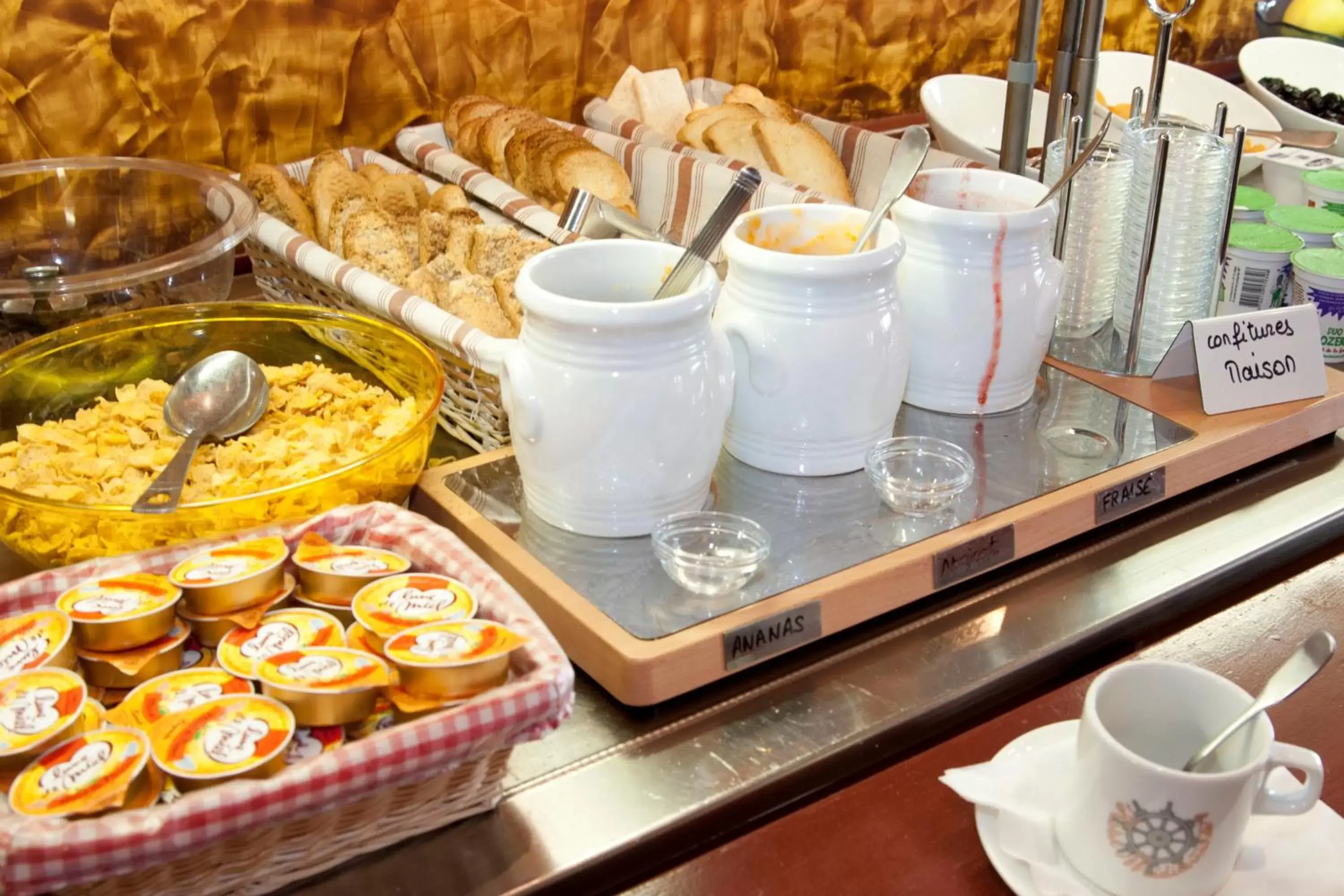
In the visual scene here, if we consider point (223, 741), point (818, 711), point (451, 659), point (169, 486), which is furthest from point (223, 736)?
point (818, 711)

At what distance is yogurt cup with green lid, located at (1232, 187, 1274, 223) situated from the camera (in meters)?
1.46

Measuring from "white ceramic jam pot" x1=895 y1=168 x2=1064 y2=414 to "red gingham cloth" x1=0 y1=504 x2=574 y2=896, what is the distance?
1.46ft

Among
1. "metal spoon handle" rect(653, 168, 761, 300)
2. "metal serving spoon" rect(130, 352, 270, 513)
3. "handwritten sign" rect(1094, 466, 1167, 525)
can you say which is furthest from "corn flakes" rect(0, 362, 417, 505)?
"handwritten sign" rect(1094, 466, 1167, 525)

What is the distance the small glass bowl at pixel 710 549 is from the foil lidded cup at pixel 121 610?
1.05ft

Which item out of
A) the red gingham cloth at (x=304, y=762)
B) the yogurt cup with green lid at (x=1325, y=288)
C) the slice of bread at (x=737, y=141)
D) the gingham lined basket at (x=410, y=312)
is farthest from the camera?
the slice of bread at (x=737, y=141)

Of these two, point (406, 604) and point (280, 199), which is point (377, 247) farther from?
point (406, 604)

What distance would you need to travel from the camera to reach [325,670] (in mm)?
676

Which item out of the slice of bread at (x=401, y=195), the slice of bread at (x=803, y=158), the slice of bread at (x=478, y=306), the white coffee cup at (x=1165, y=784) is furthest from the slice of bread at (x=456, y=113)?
the white coffee cup at (x=1165, y=784)

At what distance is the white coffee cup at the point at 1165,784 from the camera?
2.04 ft

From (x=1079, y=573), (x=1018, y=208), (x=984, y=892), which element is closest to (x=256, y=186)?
(x=1018, y=208)

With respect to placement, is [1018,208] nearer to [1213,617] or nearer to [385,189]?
[1213,617]

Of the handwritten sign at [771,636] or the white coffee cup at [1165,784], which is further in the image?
the handwritten sign at [771,636]

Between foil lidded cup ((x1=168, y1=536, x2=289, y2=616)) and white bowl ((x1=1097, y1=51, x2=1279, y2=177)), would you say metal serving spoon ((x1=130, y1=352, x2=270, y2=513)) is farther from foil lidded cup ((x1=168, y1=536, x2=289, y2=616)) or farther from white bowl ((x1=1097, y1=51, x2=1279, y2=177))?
white bowl ((x1=1097, y1=51, x2=1279, y2=177))

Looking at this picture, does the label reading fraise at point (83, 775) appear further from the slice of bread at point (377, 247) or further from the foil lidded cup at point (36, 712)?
the slice of bread at point (377, 247)
